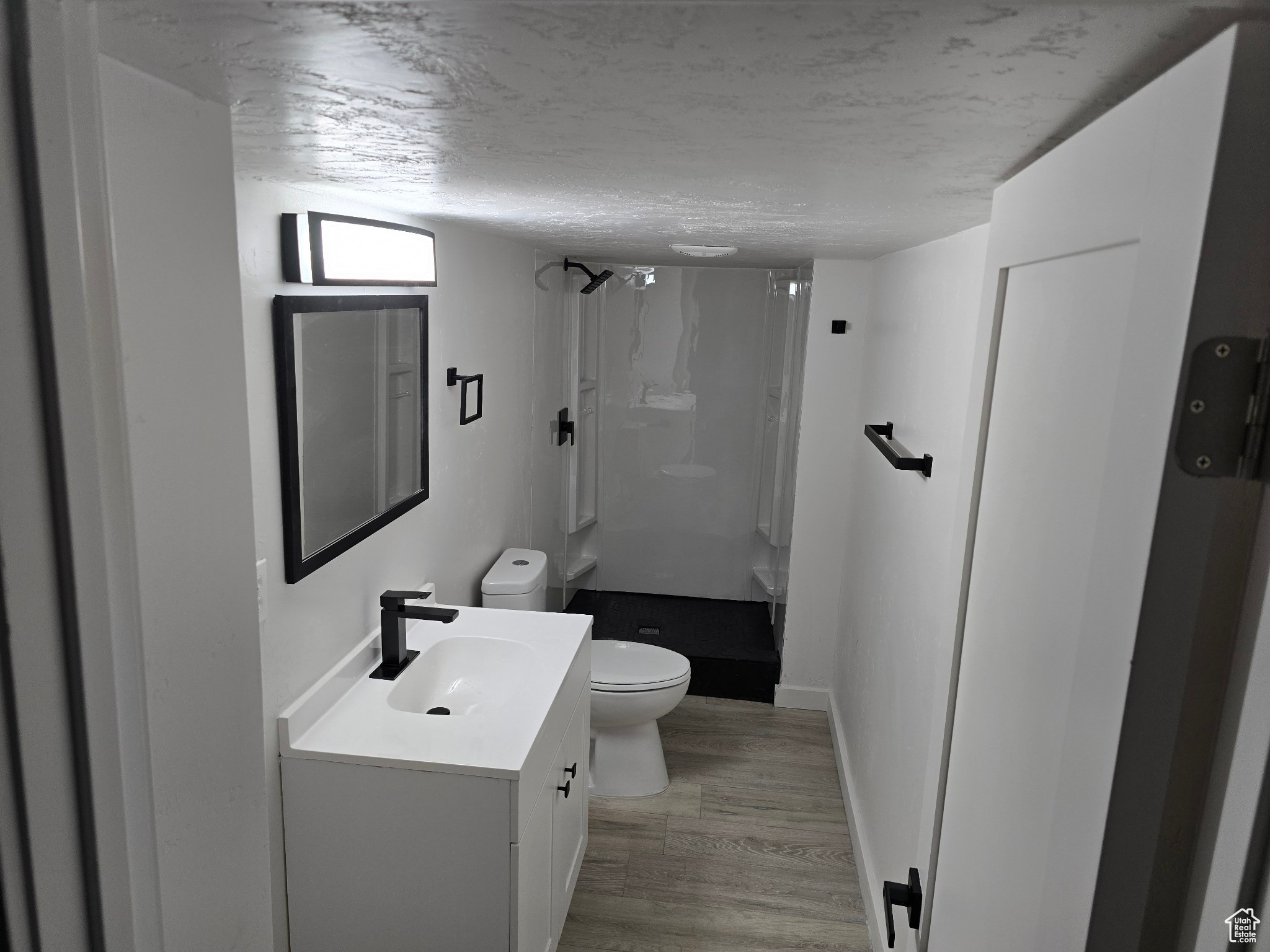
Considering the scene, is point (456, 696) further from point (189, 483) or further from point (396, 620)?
point (189, 483)

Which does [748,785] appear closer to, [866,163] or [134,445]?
[866,163]

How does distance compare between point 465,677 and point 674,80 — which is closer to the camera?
point 674,80

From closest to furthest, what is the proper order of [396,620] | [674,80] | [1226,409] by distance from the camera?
[1226,409], [674,80], [396,620]

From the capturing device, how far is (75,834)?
0.60 m

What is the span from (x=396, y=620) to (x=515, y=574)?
89cm

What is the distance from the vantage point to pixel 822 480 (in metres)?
3.48

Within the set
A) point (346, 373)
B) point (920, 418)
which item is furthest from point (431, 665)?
point (920, 418)

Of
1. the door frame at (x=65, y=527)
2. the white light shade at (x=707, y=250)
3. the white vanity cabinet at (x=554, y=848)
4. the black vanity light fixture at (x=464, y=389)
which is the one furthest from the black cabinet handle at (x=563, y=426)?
the door frame at (x=65, y=527)

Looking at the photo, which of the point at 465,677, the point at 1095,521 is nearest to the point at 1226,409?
the point at 1095,521

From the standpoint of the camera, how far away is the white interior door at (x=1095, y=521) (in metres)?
0.49

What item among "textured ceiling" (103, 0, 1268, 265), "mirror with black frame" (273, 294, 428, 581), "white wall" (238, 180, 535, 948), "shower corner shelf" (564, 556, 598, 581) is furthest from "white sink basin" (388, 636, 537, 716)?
"shower corner shelf" (564, 556, 598, 581)

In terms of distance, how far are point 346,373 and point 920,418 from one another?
1.39m

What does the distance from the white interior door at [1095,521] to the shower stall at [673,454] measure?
3.01 meters

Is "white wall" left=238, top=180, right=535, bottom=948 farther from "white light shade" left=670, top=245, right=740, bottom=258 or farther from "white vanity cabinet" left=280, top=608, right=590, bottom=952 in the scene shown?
"white light shade" left=670, top=245, right=740, bottom=258
